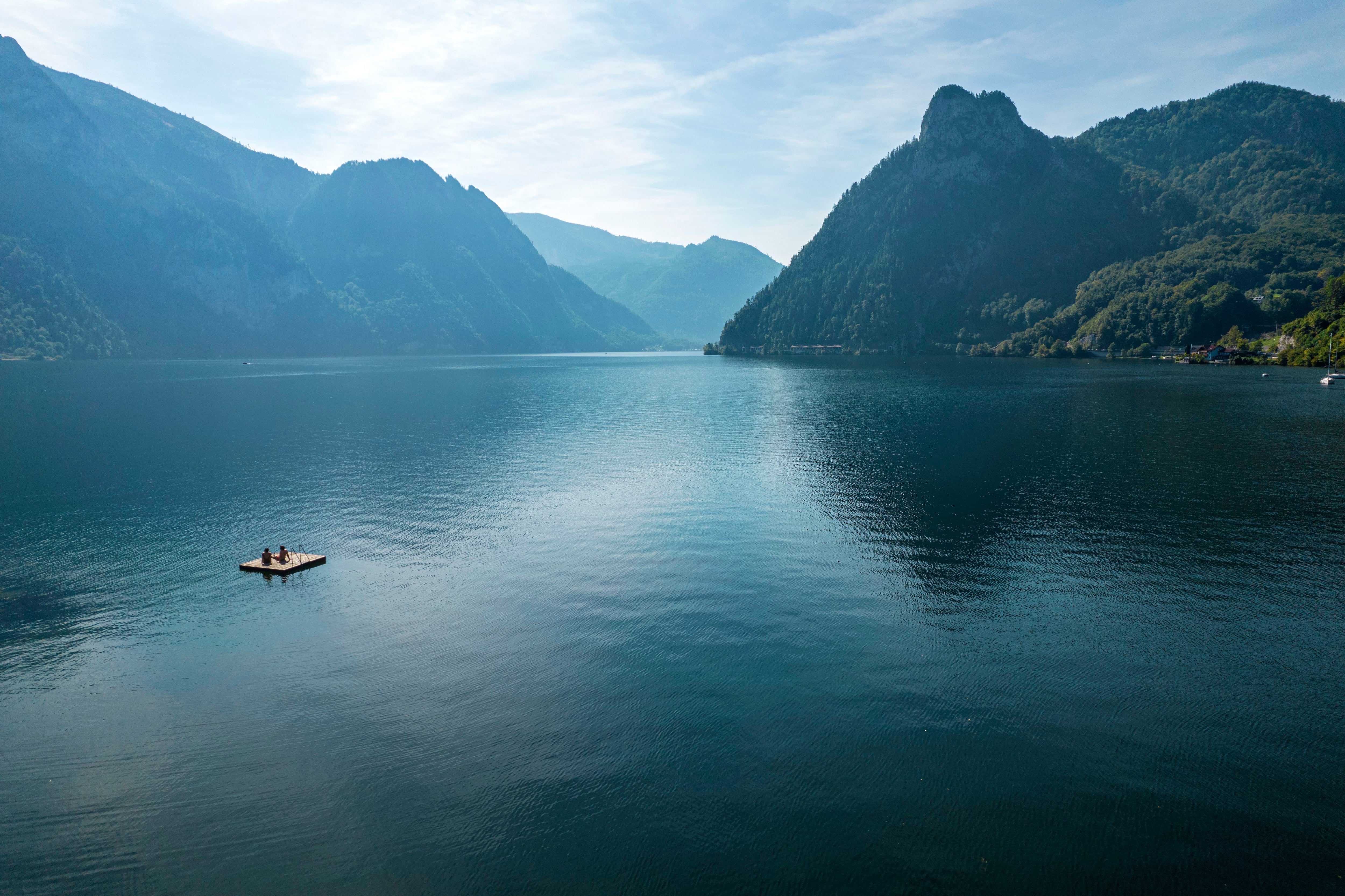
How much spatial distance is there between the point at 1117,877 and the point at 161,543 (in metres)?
60.1

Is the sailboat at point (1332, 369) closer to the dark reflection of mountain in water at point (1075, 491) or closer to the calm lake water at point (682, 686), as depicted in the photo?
the dark reflection of mountain in water at point (1075, 491)

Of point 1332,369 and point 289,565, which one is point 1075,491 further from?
point 1332,369

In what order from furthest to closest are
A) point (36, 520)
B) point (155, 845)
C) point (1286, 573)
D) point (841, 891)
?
1. point (36, 520)
2. point (1286, 573)
3. point (155, 845)
4. point (841, 891)

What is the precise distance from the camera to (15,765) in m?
24.8

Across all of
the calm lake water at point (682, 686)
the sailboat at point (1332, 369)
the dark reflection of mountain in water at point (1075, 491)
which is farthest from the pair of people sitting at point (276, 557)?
the sailboat at point (1332, 369)

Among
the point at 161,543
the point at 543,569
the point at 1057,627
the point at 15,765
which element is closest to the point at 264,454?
the point at 161,543

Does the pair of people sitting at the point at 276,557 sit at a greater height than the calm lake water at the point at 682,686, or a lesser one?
greater

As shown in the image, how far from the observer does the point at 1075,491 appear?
63.0m

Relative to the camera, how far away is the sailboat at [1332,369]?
522 ft

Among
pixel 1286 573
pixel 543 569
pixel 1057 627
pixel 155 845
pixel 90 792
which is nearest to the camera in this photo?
pixel 155 845

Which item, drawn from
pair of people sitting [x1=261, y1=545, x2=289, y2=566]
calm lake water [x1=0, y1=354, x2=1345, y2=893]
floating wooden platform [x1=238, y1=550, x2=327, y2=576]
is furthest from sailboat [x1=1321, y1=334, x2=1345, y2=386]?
pair of people sitting [x1=261, y1=545, x2=289, y2=566]

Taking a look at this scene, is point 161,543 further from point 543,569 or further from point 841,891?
point 841,891

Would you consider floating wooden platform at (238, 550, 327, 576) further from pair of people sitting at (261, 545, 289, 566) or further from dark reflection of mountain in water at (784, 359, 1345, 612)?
dark reflection of mountain in water at (784, 359, 1345, 612)

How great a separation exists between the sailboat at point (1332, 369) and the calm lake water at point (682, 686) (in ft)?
426
